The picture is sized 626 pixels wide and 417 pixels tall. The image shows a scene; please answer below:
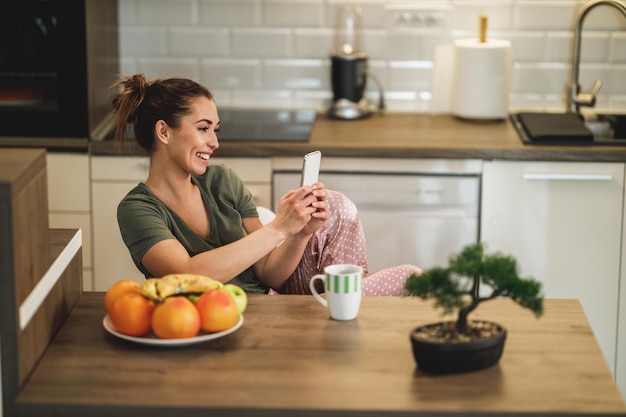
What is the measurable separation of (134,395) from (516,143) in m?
2.15

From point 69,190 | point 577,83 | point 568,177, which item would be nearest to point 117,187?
point 69,190

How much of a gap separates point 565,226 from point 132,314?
6.67ft

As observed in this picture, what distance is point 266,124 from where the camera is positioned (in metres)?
3.86

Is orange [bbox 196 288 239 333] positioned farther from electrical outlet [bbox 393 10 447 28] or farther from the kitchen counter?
electrical outlet [bbox 393 10 447 28]

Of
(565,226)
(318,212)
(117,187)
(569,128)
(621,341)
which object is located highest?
(569,128)

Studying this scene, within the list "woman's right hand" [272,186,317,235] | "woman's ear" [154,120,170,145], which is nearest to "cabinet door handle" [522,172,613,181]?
"woman's right hand" [272,186,317,235]

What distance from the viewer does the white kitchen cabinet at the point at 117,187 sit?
11.8 feet

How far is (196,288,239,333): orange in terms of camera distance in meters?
2.02

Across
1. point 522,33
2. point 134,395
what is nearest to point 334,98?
point 522,33

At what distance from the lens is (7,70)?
12.2 feet

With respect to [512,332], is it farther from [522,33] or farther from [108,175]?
[522,33]

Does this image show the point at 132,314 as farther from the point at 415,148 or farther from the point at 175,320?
the point at 415,148

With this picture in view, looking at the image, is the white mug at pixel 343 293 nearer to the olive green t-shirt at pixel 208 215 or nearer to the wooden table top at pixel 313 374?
the wooden table top at pixel 313 374

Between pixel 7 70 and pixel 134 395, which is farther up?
pixel 7 70
